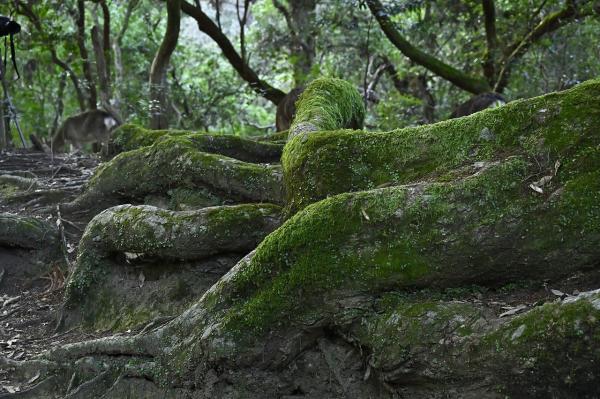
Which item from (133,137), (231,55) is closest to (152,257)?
(133,137)

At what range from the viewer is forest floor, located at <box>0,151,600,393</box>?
3.84 meters

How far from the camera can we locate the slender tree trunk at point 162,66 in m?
10.2

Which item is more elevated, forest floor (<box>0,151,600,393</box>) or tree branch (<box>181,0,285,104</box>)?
tree branch (<box>181,0,285,104</box>)

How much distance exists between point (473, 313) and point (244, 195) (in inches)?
122

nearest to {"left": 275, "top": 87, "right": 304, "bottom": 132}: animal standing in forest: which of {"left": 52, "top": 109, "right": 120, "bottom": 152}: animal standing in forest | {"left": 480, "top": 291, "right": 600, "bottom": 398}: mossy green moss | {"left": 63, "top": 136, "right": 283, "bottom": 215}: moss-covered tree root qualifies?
{"left": 63, "top": 136, "right": 283, "bottom": 215}: moss-covered tree root

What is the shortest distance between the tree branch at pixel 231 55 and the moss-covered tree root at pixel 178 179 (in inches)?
221

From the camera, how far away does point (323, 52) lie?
1722 centimetres

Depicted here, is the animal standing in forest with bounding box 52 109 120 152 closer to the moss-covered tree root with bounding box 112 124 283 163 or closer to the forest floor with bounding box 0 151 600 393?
the forest floor with bounding box 0 151 600 393

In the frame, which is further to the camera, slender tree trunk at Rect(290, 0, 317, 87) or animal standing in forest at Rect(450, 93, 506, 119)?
slender tree trunk at Rect(290, 0, 317, 87)

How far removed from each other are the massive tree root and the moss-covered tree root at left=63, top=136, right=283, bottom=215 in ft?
6.28

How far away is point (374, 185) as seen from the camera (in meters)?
4.77

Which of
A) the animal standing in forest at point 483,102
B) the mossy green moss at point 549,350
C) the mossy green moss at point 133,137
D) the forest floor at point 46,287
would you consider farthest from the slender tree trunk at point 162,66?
the mossy green moss at point 549,350

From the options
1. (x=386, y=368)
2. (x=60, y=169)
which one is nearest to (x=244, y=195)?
(x=386, y=368)

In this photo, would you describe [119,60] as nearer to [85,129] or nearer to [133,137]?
[85,129]
